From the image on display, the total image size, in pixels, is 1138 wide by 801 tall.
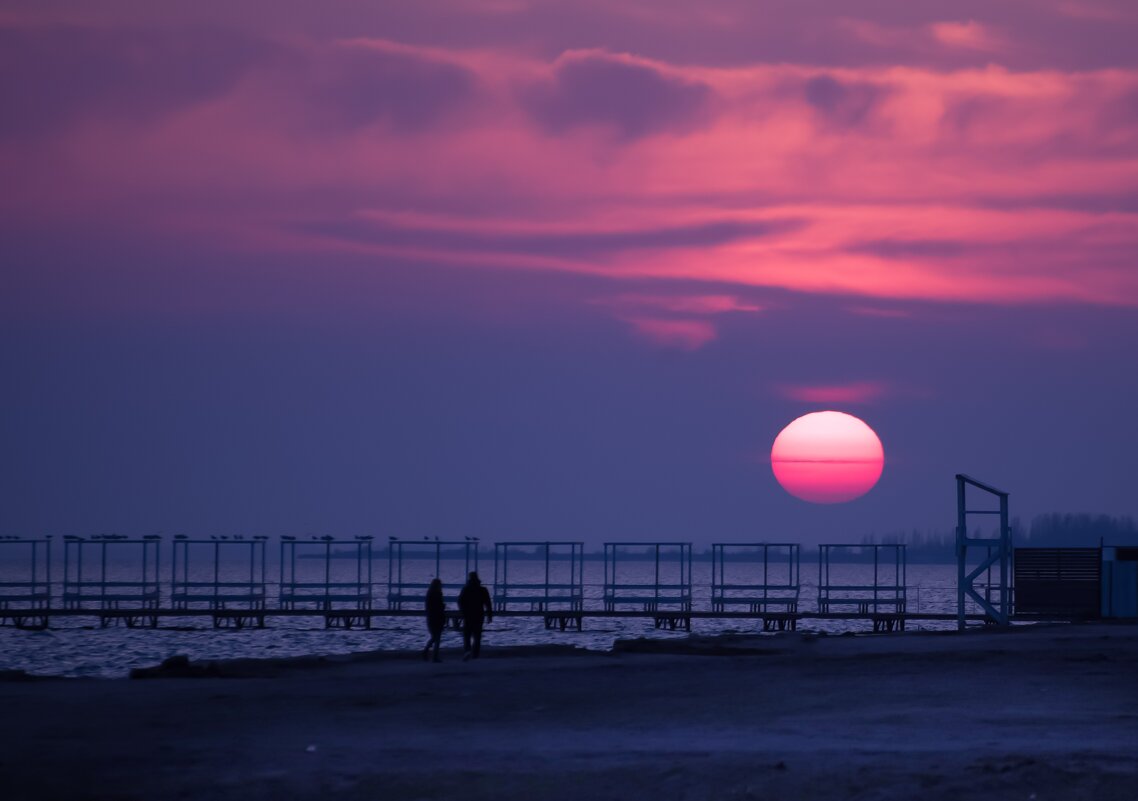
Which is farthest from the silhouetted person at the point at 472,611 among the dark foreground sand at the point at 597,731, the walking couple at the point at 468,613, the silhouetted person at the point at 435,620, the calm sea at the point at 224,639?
the calm sea at the point at 224,639

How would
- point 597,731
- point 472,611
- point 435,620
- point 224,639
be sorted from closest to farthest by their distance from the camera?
point 597,731
point 435,620
point 472,611
point 224,639

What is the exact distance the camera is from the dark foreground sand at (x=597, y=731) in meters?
13.2

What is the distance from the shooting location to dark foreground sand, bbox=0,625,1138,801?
1323 centimetres

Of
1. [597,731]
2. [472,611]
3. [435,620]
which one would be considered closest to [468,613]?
[472,611]

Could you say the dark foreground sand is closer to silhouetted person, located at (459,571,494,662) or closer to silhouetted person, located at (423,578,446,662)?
silhouetted person, located at (423,578,446,662)

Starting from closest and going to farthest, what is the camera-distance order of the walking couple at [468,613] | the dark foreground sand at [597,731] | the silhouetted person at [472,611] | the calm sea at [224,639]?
the dark foreground sand at [597,731] < the walking couple at [468,613] < the silhouetted person at [472,611] < the calm sea at [224,639]

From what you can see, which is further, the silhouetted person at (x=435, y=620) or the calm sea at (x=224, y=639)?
the calm sea at (x=224, y=639)

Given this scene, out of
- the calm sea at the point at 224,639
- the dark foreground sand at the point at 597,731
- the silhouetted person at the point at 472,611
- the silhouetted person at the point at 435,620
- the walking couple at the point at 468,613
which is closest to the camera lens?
the dark foreground sand at the point at 597,731

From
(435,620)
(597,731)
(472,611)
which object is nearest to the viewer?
(597,731)

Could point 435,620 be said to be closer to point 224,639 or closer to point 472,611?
point 472,611

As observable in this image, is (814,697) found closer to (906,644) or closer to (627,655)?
(627,655)

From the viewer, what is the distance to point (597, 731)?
1708 centimetres

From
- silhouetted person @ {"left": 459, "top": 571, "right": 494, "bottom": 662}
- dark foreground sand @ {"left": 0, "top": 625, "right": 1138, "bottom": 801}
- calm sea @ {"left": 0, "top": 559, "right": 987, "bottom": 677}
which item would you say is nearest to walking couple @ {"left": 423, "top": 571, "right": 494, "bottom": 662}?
silhouetted person @ {"left": 459, "top": 571, "right": 494, "bottom": 662}

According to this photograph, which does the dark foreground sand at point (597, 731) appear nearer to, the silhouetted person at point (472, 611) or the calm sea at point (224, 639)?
the silhouetted person at point (472, 611)
